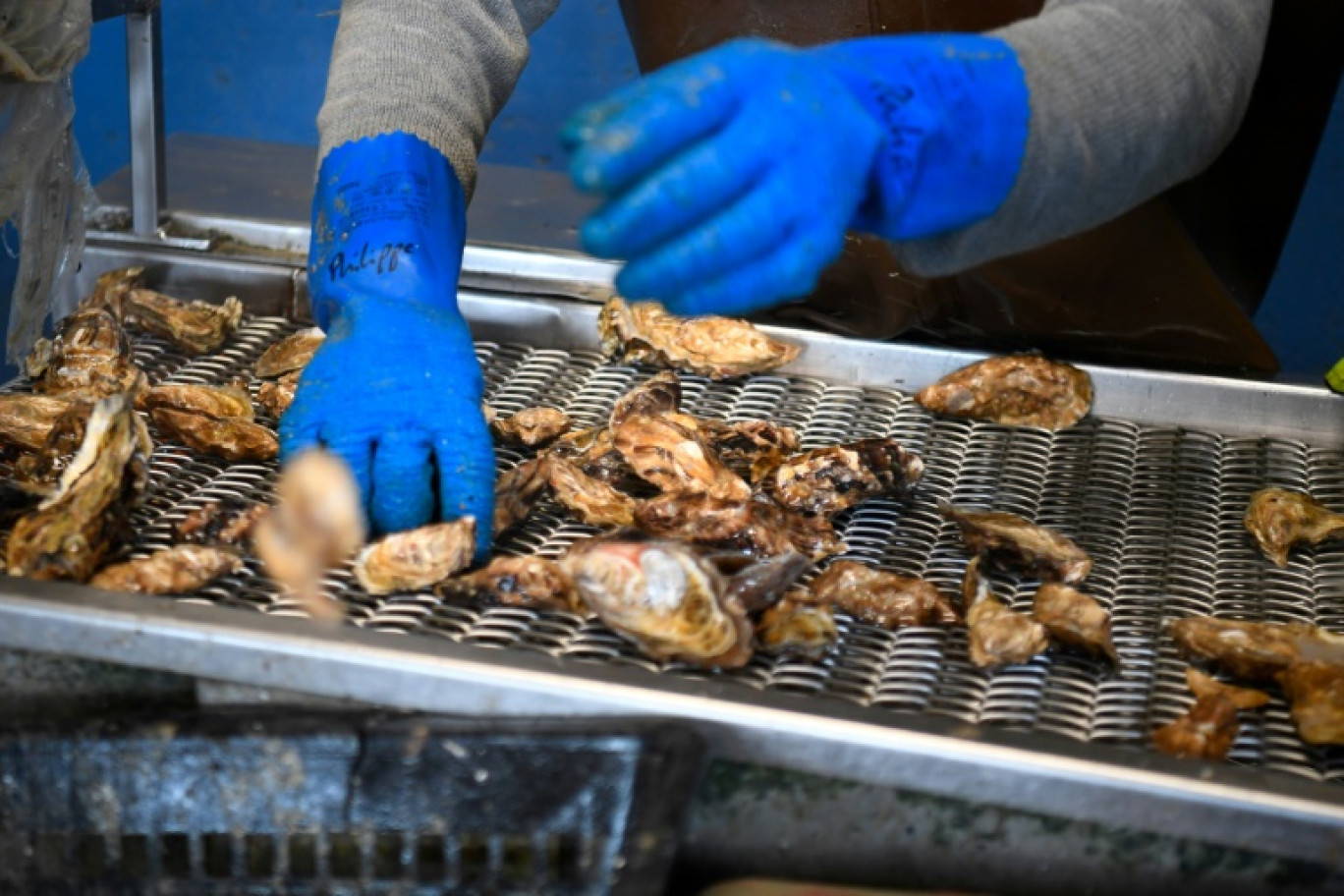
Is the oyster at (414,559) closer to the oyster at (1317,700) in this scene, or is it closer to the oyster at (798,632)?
the oyster at (798,632)

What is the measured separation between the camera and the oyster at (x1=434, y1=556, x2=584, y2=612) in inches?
57.4

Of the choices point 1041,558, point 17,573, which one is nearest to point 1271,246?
point 1041,558

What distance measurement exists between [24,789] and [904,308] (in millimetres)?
1505

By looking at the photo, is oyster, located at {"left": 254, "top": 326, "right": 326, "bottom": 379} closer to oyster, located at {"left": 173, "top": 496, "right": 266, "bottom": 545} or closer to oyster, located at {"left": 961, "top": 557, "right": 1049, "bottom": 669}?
oyster, located at {"left": 173, "top": 496, "right": 266, "bottom": 545}

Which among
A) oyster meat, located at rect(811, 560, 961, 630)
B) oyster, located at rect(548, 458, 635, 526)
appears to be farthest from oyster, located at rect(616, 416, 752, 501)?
oyster meat, located at rect(811, 560, 961, 630)

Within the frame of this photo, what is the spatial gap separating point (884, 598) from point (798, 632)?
0.44ft

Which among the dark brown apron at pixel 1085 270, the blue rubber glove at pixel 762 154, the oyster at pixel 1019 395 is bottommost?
the oyster at pixel 1019 395

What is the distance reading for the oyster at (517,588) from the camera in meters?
1.46

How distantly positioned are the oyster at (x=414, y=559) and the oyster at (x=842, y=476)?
0.43m

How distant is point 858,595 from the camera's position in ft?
4.97

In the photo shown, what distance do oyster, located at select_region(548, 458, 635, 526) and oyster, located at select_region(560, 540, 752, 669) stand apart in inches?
10.5

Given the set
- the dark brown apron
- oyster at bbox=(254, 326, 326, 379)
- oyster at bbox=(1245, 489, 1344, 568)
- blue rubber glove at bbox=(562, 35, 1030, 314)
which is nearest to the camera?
blue rubber glove at bbox=(562, 35, 1030, 314)

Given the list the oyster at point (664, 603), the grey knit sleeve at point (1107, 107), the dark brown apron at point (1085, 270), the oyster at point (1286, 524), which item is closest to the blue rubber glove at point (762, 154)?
the grey knit sleeve at point (1107, 107)

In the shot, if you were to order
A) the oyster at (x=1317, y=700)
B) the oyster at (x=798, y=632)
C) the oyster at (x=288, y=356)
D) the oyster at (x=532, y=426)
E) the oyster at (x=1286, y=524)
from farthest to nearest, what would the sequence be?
the oyster at (x=288, y=356), the oyster at (x=532, y=426), the oyster at (x=1286, y=524), the oyster at (x=798, y=632), the oyster at (x=1317, y=700)
